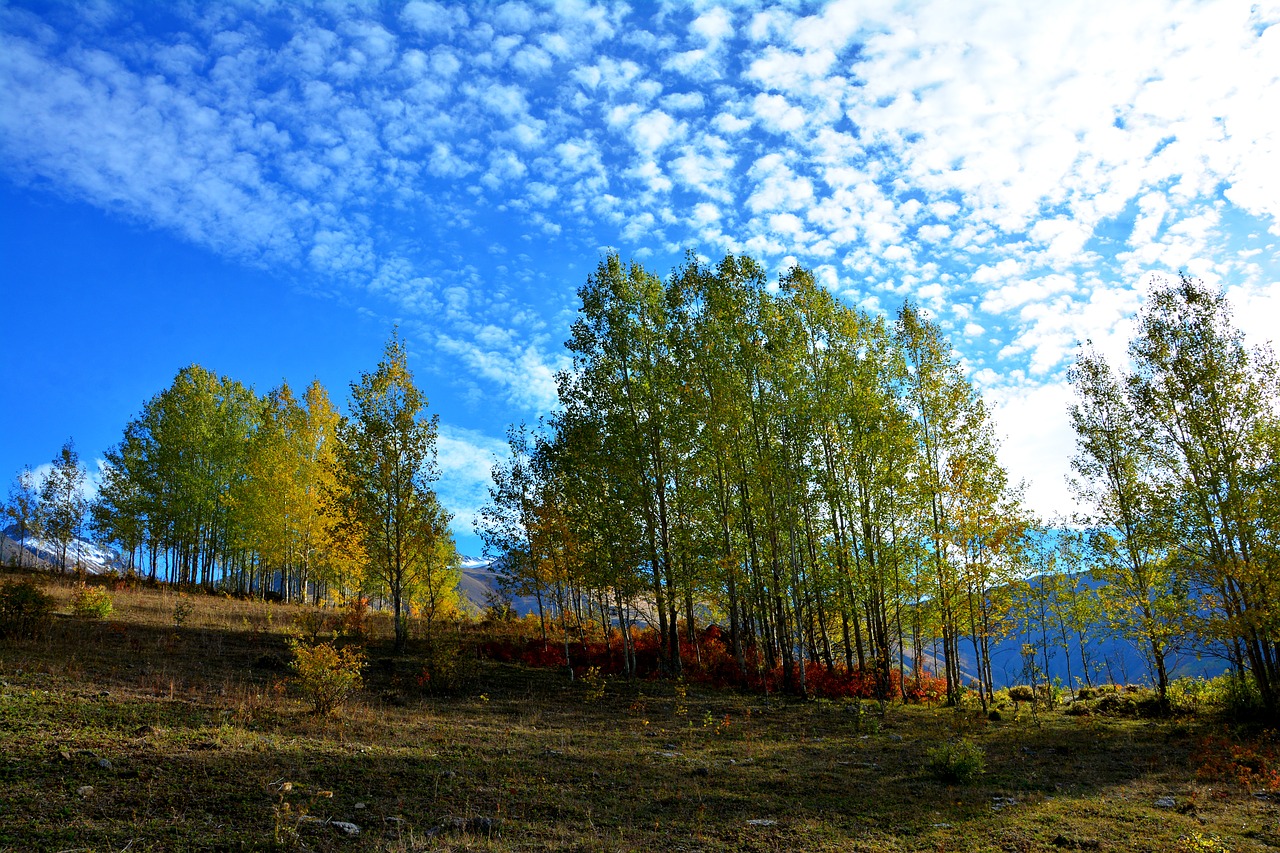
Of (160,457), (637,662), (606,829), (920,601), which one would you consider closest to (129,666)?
(606,829)

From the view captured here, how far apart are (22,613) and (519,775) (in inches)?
550

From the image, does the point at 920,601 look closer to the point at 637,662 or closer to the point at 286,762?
the point at 637,662

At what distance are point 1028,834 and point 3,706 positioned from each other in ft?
46.2

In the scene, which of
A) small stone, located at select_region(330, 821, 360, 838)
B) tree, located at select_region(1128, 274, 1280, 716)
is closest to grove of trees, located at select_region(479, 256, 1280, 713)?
tree, located at select_region(1128, 274, 1280, 716)

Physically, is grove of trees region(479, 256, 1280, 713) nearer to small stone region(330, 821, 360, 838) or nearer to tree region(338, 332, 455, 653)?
tree region(338, 332, 455, 653)

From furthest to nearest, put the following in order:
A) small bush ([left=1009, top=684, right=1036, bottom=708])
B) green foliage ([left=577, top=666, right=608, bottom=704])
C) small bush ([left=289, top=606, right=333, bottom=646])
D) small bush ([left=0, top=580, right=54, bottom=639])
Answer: small bush ([left=1009, top=684, right=1036, bottom=708]), small bush ([left=289, top=606, right=333, bottom=646]), green foliage ([left=577, top=666, right=608, bottom=704]), small bush ([left=0, top=580, right=54, bottom=639])

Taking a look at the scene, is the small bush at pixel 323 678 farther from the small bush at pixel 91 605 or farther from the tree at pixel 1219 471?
the tree at pixel 1219 471

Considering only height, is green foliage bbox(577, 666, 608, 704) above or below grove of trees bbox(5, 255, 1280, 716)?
below

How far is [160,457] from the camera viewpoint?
36.2m

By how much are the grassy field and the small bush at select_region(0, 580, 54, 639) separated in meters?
0.80

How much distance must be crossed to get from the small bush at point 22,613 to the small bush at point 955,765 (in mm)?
19874

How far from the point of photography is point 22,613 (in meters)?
15.5

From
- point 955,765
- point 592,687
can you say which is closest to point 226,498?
point 592,687

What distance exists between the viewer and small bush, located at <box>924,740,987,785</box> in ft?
36.0
